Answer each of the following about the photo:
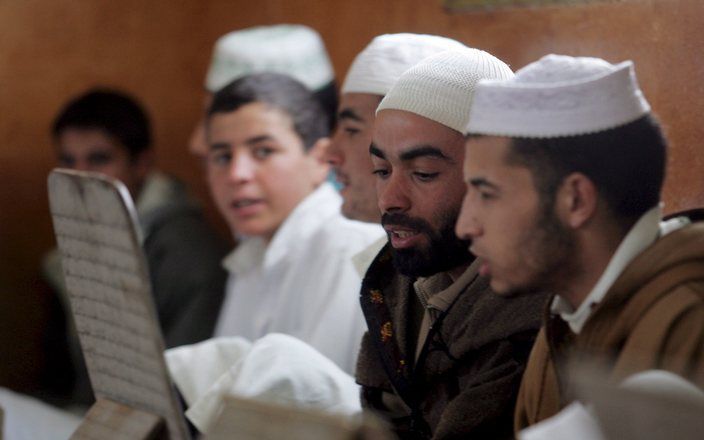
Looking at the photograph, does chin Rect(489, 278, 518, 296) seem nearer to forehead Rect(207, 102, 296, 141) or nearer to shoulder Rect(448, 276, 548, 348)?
shoulder Rect(448, 276, 548, 348)

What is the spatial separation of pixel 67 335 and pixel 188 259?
858 millimetres

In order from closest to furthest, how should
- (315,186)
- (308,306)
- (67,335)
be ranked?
(308,306)
(315,186)
(67,335)

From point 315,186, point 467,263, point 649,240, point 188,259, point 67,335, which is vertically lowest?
point 67,335

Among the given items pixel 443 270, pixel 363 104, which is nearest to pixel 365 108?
pixel 363 104

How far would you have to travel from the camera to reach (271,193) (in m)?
2.77

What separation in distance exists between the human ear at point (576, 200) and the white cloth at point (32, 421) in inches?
52.0

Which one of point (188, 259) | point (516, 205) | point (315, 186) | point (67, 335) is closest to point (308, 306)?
point (315, 186)

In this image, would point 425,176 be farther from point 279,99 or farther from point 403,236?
point 279,99

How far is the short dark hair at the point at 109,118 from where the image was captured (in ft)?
11.6

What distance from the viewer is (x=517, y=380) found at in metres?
1.55

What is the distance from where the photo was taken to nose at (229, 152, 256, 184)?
2764 millimetres

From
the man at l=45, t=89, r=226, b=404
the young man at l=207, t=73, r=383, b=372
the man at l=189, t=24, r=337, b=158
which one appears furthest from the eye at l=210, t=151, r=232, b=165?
the man at l=45, t=89, r=226, b=404

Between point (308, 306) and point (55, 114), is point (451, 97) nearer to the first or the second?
point (308, 306)

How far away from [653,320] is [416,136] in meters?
0.51
